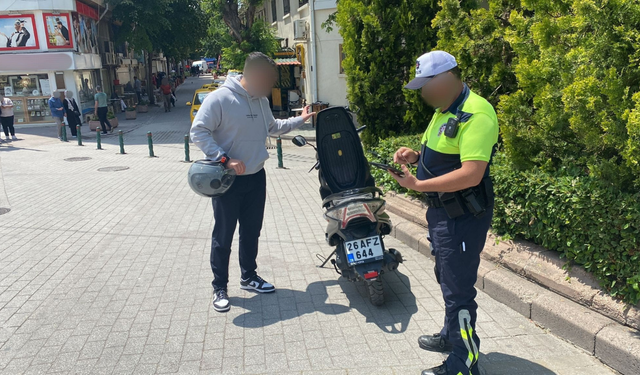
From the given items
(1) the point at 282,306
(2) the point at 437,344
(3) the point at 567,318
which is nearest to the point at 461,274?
(2) the point at 437,344

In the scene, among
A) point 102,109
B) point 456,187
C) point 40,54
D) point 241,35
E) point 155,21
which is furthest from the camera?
point 155,21

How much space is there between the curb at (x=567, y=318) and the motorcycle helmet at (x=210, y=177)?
2.49 metres

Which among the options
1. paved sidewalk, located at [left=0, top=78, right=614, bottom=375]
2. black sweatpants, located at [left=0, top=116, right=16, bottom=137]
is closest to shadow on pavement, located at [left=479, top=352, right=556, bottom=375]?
paved sidewalk, located at [left=0, top=78, right=614, bottom=375]

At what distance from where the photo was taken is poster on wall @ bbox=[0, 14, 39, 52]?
21047 mm

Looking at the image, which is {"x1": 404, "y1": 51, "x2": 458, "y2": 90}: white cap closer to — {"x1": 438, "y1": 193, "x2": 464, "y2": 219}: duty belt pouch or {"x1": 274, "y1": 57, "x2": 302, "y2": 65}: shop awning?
{"x1": 438, "y1": 193, "x2": 464, "y2": 219}: duty belt pouch

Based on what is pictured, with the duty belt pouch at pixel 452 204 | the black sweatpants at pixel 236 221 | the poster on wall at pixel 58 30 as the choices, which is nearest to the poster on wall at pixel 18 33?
the poster on wall at pixel 58 30

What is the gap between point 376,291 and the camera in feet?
13.8

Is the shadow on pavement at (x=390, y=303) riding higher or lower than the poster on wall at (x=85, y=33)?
lower

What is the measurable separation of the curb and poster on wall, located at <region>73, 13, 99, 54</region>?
23465mm

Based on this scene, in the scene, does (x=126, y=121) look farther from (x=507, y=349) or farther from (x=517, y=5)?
(x=507, y=349)

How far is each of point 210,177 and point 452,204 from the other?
1.94 m

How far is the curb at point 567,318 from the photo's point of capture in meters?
3.16

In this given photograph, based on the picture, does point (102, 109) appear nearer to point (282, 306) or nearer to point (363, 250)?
point (282, 306)

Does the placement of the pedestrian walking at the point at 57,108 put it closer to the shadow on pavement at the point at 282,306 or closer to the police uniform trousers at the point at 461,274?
the shadow on pavement at the point at 282,306
